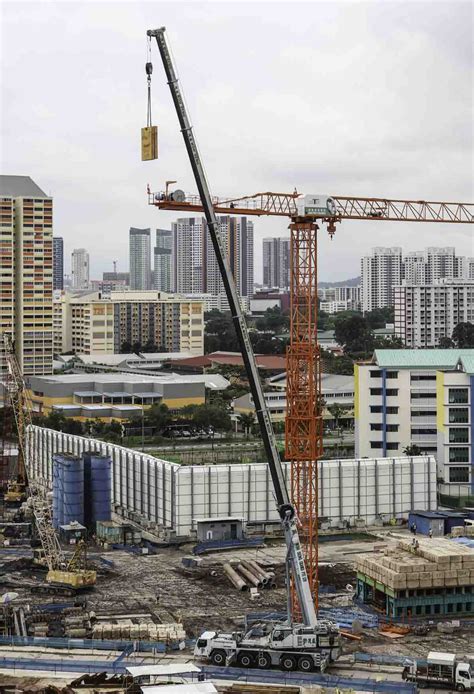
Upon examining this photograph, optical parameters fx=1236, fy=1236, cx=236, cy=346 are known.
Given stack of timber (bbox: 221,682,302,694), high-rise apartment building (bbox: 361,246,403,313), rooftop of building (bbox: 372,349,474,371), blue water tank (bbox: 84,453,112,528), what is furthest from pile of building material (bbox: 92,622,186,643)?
high-rise apartment building (bbox: 361,246,403,313)

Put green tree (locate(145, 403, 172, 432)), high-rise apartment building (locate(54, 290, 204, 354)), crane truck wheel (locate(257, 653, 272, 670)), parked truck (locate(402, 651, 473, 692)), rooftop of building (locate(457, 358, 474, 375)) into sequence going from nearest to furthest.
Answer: parked truck (locate(402, 651, 473, 692))
crane truck wheel (locate(257, 653, 272, 670))
rooftop of building (locate(457, 358, 474, 375))
green tree (locate(145, 403, 172, 432))
high-rise apartment building (locate(54, 290, 204, 354))

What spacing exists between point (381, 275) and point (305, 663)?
132080mm

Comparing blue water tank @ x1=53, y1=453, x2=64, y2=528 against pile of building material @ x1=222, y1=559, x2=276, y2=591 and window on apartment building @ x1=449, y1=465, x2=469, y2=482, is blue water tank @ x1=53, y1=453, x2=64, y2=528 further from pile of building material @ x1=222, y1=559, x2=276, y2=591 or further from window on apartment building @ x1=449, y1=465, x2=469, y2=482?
window on apartment building @ x1=449, y1=465, x2=469, y2=482

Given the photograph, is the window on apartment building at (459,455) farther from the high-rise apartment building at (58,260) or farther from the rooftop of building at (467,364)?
the high-rise apartment building at (58,260)

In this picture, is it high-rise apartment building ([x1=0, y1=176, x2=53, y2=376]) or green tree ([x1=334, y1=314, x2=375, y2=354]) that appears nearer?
high-rise apartment building ([x1=0, y1=176, x2=53, y2=376])

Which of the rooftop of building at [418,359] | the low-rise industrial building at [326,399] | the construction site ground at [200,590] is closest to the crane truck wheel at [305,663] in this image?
the construction site ground at [200,590]

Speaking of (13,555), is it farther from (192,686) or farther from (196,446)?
(196,446)

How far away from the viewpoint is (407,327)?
92000 mm

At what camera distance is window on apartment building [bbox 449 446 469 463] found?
36.4 m

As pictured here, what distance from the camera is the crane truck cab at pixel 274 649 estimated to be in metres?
19.4

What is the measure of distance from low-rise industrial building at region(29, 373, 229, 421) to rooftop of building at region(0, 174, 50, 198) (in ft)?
35.9

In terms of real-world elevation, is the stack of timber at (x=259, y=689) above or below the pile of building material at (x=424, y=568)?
below

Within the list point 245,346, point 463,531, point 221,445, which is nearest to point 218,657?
point 245,346

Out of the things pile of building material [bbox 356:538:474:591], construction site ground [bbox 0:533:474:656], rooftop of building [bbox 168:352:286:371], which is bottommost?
construction site ground [bbox 0:533:474:656]
